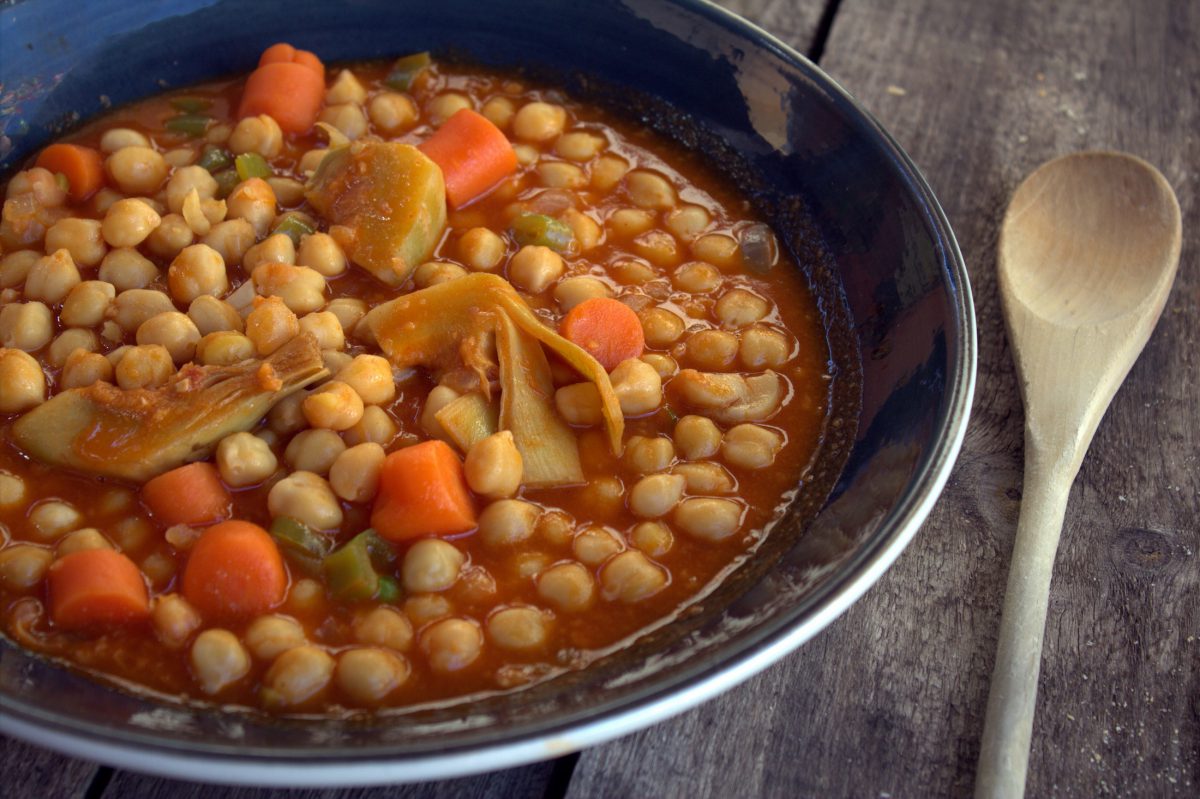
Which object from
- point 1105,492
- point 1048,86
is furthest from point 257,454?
point 1048,86

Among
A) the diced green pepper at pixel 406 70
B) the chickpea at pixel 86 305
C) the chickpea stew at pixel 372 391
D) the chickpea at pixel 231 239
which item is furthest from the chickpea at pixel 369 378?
the diced green pepper at pixel 406 70

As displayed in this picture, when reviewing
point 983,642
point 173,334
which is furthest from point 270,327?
point 983,642

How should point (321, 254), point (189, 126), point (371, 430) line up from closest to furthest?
point (371, 430) → point (321, 254) → point (189, 126)

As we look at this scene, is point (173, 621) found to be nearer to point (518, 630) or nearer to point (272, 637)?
point (272, 637)

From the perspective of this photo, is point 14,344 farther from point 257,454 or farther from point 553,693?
point 553,693

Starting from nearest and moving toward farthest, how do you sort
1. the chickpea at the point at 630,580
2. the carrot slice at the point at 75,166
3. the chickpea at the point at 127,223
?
the chickpea at the point at 630,580 → the chickpea at the point at 127,223 → the carrot slice at the point at 75,166

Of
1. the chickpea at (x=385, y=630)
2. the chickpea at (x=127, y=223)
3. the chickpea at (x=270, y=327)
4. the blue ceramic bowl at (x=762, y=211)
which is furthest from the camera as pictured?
the chickpea at (x=127, y=223)

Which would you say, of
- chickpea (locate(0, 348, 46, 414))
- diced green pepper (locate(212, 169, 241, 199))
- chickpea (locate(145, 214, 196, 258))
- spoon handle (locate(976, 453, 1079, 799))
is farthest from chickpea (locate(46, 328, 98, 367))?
spoon handle (locate(976, 453, 1079, 799))

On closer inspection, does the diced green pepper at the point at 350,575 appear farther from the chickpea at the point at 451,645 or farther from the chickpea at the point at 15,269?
the chickpea at the point at 15,269
